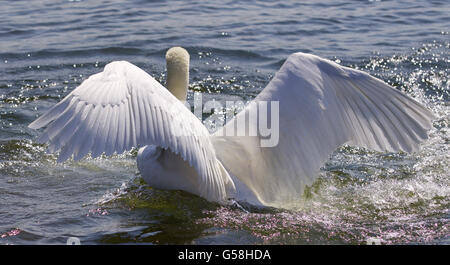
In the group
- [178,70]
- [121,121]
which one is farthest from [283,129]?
[121,121]

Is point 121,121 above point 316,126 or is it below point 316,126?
above

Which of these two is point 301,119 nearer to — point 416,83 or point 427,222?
point 427,222

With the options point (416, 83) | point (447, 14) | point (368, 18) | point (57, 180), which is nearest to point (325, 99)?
point (57, 180)

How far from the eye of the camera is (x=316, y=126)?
4.95 metres

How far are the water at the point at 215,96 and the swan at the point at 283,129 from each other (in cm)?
25

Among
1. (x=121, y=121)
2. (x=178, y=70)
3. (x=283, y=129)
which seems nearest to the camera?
(x=121, y=121)

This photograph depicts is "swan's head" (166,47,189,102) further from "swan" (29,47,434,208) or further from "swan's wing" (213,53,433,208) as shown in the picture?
"swan's wing" (213,53,433,208)

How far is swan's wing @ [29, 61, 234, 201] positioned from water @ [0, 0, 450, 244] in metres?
0.78

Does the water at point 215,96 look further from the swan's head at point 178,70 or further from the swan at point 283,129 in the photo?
the swan's head at point 178,70

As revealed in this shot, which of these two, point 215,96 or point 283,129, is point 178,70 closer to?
point 283,129

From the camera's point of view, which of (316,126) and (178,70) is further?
(178,70)

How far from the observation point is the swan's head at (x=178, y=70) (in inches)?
205

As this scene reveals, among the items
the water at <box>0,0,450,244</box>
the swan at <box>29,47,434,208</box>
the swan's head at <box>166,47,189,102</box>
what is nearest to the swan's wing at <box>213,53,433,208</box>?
the swan at <box>29,47,434,208</box>

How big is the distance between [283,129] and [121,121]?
4.07 ft
